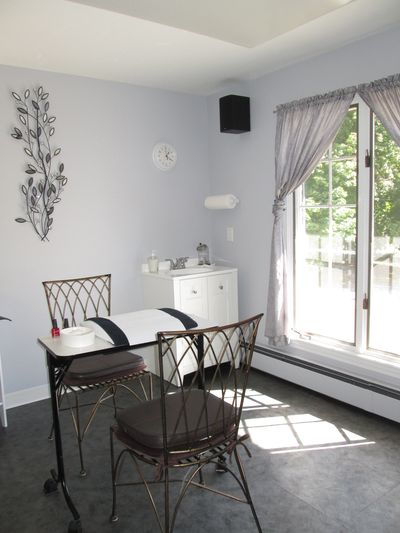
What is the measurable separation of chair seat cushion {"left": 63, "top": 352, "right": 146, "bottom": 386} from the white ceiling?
1950 millimetres

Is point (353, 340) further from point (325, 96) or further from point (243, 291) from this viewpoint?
point (325, 96)

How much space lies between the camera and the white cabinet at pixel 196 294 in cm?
373

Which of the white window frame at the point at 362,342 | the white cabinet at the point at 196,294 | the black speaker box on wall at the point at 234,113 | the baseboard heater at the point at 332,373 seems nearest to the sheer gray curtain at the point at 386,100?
the white window frame at the point at 362,342

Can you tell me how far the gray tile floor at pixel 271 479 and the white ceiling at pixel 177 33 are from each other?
2497 millimetres

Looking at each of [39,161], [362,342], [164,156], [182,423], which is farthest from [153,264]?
[182,423]

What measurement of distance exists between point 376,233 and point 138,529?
2.29 meters

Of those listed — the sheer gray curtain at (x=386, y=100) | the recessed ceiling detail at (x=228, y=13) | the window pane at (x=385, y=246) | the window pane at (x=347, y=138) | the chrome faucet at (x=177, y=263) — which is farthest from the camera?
the chrome faucet at (x=177, y=263)

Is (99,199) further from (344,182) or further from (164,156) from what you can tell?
(344,182)

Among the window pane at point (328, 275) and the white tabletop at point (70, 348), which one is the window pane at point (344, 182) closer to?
the window pane at point (328, 275)

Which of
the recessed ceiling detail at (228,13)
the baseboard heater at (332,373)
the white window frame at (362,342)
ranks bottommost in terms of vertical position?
the baseboard heater at (332,373)

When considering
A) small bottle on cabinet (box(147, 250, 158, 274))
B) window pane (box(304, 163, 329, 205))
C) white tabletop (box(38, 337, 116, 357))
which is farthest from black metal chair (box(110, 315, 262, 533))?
small bottle on cabinet (box(147, 250, 158, 274))

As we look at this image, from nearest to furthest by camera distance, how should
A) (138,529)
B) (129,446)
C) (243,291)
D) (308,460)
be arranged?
(129,446)
(138,529)
(308,460)
(243,291)

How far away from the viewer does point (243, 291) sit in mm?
4238

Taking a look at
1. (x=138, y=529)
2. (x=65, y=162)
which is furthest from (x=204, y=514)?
(x=65, y=162)
